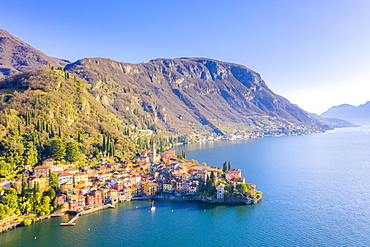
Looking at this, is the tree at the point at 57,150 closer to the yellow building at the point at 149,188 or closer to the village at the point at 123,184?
the village at the point at 123,184

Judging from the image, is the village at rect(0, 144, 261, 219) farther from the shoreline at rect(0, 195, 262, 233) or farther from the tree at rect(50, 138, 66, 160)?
the tree at rect(50, 138, 66, 160)

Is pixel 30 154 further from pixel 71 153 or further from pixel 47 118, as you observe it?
pixel 47 118

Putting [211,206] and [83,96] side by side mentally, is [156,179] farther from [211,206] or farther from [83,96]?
[83,96]

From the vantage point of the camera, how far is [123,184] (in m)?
66.1

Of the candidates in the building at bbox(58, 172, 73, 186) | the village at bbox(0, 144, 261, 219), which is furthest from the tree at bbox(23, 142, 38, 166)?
the building at bbox(58, 172, 73, 186)

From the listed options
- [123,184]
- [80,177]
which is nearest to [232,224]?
[123,184]

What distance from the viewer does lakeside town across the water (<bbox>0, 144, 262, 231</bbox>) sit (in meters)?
55.1

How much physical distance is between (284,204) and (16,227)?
182 feet

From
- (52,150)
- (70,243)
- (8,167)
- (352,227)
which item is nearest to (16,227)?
(70,243)

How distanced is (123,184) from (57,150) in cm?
2405

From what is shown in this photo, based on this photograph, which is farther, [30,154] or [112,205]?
[30,154]

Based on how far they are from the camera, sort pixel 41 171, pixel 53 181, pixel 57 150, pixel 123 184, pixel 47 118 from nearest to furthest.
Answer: pixel 53 181, pixel 41 171, pixel 123 184, pixel 57 150, pixel 47 118

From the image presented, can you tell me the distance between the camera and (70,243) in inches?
1650

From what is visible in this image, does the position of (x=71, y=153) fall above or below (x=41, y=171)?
above
